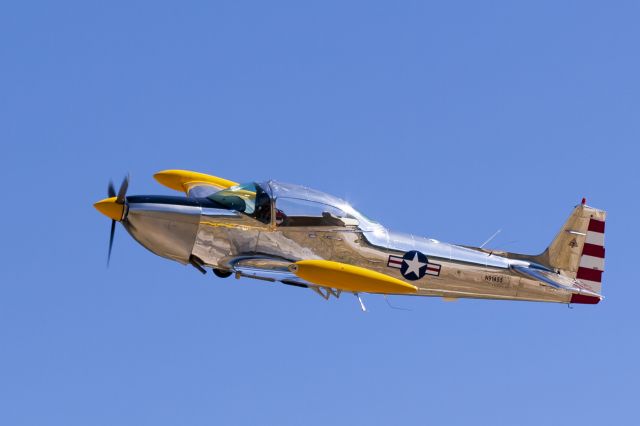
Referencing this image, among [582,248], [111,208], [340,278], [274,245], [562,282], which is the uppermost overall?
[582,248]

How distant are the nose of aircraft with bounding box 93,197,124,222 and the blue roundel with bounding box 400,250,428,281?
6.64 metres

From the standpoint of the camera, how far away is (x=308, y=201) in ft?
96.3

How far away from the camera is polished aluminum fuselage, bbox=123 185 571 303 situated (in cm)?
2866

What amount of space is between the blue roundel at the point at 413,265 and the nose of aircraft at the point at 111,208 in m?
6.64

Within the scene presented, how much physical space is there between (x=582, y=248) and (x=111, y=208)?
1178 cm

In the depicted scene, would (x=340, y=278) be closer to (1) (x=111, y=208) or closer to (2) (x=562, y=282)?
(1) (x=111, y=208)

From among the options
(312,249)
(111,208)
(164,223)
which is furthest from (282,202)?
(111,208)

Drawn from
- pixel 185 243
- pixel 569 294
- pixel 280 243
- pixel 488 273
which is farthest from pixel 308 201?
pixel 569 294

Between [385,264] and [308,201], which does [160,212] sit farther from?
[385,264]

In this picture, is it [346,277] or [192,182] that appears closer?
[346,277]

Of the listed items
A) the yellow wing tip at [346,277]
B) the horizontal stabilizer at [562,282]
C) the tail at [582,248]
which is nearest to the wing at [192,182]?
the yellow wing tip at [346,277]

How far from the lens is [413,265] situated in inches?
1190

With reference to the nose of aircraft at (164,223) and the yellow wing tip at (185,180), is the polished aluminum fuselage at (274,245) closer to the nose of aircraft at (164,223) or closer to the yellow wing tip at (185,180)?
the nose of aircraft at (164,223)

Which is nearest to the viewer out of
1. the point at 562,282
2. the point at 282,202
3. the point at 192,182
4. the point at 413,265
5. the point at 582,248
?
the point at 282,202
